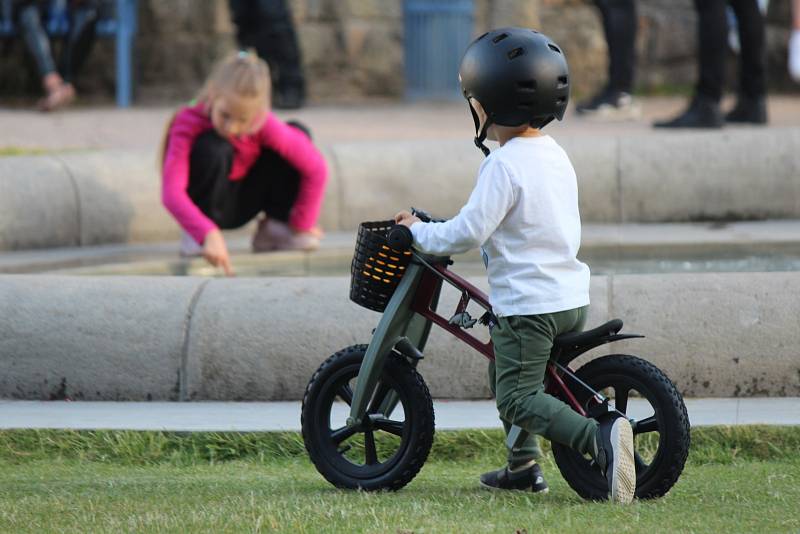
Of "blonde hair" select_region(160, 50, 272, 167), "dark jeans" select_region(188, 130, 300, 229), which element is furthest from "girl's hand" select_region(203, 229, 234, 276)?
"blonde hair" select_region(160, 50, 272, 167)

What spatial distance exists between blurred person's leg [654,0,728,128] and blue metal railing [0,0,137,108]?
184 inches

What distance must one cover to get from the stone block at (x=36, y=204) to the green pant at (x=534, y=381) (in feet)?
13.4

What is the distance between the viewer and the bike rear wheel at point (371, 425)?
4.05 m

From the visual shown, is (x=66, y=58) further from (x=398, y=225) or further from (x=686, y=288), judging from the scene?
(x=398, y=225)

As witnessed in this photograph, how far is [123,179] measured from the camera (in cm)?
776

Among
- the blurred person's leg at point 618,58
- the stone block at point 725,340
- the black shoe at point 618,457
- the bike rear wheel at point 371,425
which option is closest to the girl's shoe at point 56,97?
the blurred person's leg at point 618,58

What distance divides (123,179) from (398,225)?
4079 millimetres

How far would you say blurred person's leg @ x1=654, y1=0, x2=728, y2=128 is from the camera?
9.00 m

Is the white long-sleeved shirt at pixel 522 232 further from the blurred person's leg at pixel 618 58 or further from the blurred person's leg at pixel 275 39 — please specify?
the blurred person's leg at pixel 275 39

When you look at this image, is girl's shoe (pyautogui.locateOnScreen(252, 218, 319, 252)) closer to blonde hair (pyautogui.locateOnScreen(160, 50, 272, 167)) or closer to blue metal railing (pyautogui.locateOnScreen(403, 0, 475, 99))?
blonde hair (pyautogui.locateOnScreen(160, 50, 272, 167))

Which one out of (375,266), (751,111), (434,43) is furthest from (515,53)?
(434,43)

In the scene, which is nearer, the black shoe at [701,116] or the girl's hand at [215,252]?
the girl's hand at [215,252]

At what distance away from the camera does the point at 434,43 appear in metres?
12.8

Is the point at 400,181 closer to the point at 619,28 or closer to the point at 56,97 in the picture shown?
the point at 619,28
